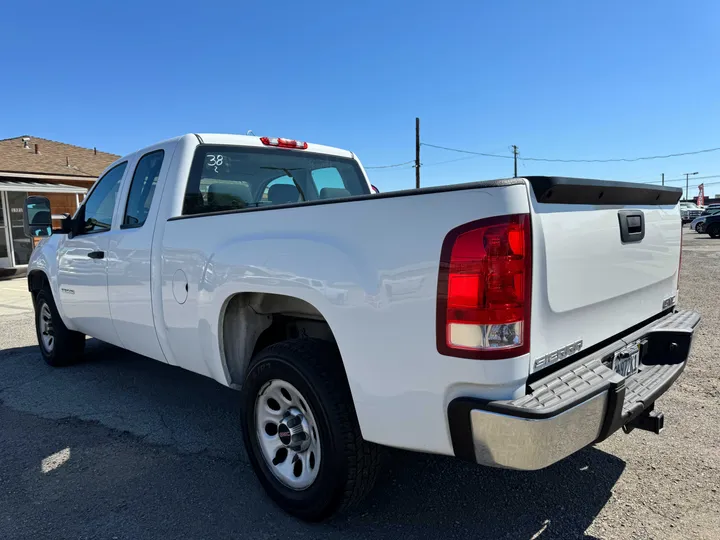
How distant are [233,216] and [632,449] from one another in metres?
2.81

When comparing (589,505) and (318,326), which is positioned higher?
(318,326)

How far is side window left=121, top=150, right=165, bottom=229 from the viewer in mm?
3752

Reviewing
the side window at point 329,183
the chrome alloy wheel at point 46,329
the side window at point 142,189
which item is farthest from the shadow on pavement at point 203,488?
the side window at point 329,183

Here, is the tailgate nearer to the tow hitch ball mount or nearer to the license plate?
the license plate

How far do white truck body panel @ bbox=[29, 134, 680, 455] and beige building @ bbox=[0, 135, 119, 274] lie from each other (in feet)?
40.8

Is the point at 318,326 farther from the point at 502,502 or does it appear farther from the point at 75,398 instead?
the point at 75,398

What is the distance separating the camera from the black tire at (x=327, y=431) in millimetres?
2277

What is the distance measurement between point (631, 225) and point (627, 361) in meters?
0.67

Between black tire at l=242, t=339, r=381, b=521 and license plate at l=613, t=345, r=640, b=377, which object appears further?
license plate at l=613, t=345, r=640, b=377

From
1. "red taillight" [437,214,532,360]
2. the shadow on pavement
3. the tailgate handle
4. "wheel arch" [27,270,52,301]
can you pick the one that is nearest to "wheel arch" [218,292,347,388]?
the shadow on pavement

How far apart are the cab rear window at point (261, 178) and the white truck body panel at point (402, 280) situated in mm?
437

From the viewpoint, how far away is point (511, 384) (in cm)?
186

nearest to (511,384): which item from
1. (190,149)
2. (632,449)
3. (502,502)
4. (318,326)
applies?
(502,502)

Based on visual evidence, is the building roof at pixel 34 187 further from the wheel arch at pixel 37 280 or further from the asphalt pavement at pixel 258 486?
the asphalt pavement at pixel 258 486
